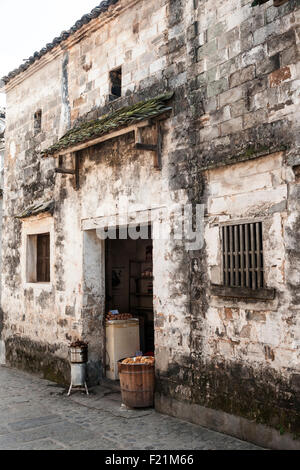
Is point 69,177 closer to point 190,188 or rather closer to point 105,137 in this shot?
point 105,137

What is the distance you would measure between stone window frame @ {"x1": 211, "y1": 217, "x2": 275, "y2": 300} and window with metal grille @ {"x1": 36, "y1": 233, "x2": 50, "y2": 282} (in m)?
4.98

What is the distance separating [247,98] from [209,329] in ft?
9.55

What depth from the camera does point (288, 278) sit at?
5.00 metres

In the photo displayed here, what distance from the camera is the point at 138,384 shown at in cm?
671

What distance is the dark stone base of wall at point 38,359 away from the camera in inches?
344

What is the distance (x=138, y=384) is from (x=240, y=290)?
7.51ft

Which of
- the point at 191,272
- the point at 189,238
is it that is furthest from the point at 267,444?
the point at 189,238

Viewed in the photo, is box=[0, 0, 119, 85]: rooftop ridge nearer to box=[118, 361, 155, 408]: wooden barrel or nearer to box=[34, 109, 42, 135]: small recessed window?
box=[34, 109, 42, 135]: small recessed window

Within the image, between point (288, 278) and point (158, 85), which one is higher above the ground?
point (158, 85)

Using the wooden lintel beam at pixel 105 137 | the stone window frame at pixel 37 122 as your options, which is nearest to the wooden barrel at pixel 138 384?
the wooden lintel beam at pixel 105 137

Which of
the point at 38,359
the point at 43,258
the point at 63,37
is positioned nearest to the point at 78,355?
the point at 38,359

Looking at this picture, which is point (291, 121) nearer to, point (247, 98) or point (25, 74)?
point (247, 98)

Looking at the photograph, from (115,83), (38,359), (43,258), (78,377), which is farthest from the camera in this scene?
(43,258)

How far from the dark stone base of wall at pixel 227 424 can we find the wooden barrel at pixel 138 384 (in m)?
0.18
